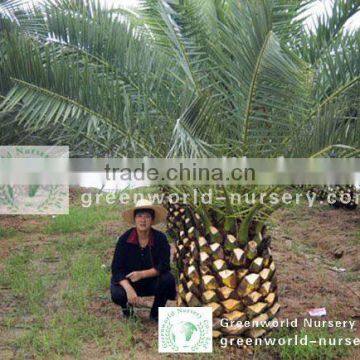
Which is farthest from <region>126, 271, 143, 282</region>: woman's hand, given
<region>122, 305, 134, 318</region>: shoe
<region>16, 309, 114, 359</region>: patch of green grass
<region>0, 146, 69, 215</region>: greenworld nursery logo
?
<region>0, 146, 69, 215</region>: greenworld nursery logo

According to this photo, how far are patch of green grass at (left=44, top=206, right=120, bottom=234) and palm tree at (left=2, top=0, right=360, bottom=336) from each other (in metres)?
4.45

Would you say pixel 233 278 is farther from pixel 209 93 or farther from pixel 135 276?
pixel 209 93

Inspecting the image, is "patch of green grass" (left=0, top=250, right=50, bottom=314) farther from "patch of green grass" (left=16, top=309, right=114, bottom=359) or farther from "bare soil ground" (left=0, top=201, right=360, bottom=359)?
"patch of green grass" (left=16, top=309, right=114, bottom=359)

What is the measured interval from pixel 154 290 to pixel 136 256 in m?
0.31

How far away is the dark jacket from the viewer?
4.05m

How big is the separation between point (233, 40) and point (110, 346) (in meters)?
2.31

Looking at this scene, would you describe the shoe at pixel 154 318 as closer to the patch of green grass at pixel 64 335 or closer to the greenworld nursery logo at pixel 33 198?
the patch of green grass at pixel 64 335

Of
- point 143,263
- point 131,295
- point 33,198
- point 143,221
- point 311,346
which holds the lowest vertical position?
point 311,346

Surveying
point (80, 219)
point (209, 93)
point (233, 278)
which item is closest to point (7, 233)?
point (80, 219)

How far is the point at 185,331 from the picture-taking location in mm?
3693

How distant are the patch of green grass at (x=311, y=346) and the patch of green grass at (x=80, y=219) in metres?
5.26

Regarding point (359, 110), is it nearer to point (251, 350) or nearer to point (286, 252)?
point (251, 350)

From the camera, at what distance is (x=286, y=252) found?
7.06 metres

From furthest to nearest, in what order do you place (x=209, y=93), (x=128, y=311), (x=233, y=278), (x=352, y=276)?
1. (x=352, y=276)
2. (x=128, y=311)
3. (x=233, y=278)
4. (x=209, y=93)
